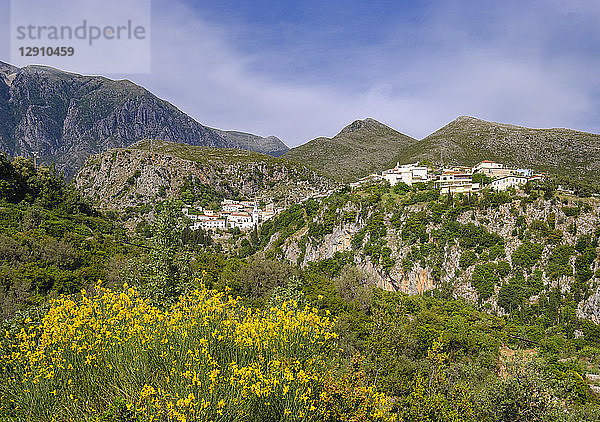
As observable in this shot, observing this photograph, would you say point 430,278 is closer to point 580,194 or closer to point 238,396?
point 580,194

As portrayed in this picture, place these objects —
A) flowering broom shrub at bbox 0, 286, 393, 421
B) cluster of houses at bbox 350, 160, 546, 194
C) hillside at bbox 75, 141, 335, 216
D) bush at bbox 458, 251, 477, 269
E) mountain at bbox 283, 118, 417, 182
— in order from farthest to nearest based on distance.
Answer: mountain at bbox 283, 118, 417, 182, hillside at bbox 75, 141, 335, 216, cluster of houses at bbox 350, 160, 546, 194, bush at bbox 458, 251, 477, 269, flowering broom shrub at bbox 0, 286, 393, 421

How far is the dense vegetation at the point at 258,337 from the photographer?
4.86 metres

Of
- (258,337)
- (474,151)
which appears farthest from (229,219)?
(258,337)

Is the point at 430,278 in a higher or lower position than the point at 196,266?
lower

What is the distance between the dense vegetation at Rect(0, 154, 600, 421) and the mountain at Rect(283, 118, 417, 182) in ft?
302

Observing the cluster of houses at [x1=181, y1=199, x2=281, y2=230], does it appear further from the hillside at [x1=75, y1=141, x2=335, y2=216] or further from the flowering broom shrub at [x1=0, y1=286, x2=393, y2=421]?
the flowering broom shrub at [x1=0, y1=286, x2=393, y2=421]

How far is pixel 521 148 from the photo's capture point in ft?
368

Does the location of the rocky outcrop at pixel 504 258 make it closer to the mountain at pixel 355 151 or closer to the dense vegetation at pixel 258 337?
the dense vegetation at pixel 258 337

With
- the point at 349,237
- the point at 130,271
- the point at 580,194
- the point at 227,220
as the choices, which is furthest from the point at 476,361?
the point at 227,220

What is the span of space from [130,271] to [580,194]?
59.4 m

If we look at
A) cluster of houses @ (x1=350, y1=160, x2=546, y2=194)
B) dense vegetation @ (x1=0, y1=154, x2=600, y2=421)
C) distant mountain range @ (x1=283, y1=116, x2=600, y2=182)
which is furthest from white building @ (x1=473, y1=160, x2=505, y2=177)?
distant mountain range @ (x1=283, y1=116, x2=600, y2=182)

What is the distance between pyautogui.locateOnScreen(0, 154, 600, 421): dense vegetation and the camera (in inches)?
191

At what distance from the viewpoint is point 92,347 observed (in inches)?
205

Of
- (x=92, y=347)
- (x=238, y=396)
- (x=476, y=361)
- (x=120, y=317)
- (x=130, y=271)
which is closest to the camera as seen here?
(x=238, y=396)
